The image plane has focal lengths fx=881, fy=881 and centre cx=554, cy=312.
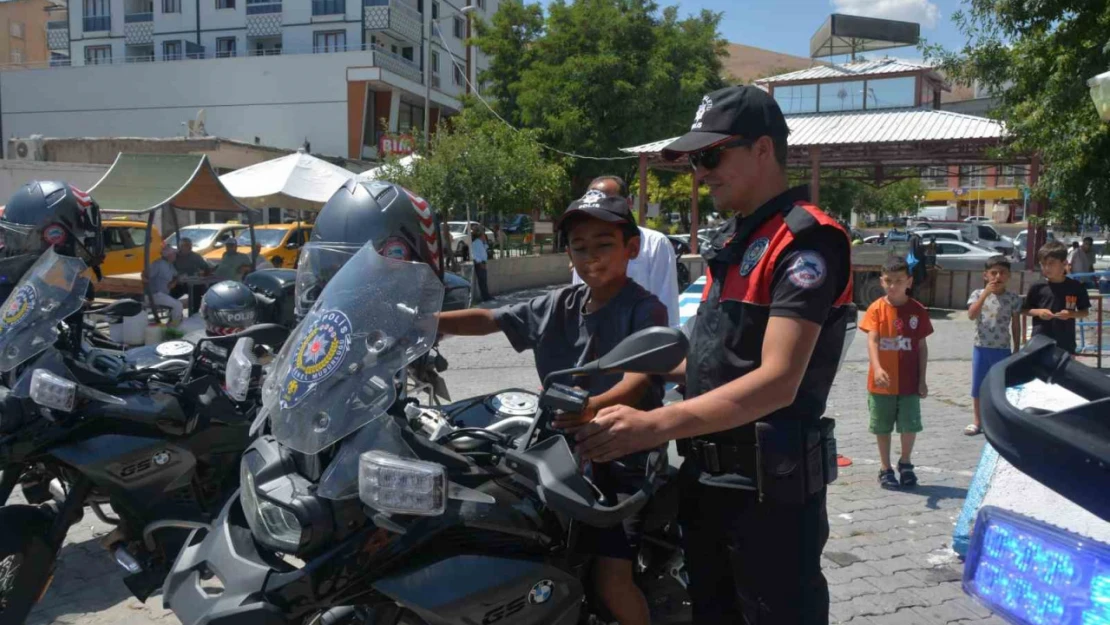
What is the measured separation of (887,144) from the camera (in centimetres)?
1858

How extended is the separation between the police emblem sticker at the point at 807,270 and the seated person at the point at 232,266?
12.3 meters

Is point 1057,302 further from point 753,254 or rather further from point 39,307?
point 39,307

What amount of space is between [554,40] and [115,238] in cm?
1452

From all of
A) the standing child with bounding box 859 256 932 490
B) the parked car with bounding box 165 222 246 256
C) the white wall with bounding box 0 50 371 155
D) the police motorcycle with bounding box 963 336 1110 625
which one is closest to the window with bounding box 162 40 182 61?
the white wall with bounding box 0 50 371 155

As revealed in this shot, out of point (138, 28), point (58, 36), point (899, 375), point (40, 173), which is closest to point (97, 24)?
point (138, 28)

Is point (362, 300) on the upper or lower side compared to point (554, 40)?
lower

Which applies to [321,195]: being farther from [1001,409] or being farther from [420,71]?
[420,71]

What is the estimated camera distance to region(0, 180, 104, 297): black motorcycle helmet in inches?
187

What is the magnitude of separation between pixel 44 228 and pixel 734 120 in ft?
13.4

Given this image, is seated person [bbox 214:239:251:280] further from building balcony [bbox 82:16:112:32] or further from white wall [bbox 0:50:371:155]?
building balcony [bbox 82:16:112:32]

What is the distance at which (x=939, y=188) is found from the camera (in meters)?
76.4

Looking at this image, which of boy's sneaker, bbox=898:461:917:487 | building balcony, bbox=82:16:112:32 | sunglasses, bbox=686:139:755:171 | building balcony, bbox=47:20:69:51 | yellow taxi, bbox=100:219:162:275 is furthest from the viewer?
building balcony, bbox=47:20:69:51

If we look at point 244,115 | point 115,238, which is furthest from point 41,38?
point 115,238

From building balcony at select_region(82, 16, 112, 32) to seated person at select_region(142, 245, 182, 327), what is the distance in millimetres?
40973
